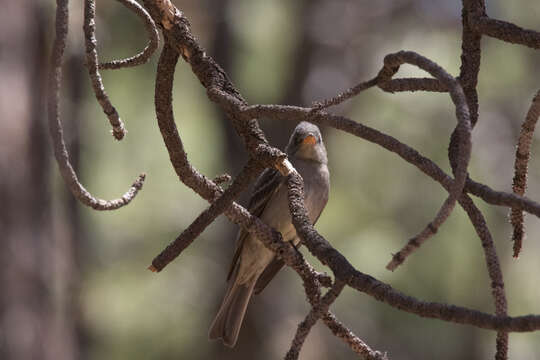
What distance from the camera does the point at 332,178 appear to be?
1127 cm

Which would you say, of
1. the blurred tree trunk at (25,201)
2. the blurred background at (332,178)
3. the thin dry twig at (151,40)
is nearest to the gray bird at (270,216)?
the blurred tree trunk at (25,201)

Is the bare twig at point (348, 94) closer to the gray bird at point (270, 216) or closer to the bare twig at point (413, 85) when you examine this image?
the bare twig at point (413, 85)

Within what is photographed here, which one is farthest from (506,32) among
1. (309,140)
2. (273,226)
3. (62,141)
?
(309,140)

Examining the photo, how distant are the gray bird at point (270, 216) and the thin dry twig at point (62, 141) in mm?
3037

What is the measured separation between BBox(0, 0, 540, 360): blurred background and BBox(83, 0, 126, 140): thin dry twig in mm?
7205

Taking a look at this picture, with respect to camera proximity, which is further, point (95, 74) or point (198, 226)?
point (95, 74)

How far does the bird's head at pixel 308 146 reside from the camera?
576 centimetres

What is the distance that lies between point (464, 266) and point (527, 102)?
248cm

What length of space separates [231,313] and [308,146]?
151 cm

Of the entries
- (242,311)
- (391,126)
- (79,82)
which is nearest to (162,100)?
(242,311)

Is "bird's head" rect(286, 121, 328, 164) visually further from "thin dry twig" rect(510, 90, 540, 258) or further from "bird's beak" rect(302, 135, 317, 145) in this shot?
"thin dry twig" rect(510, 90, 540, 258)

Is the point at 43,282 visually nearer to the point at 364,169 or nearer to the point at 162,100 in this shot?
the point at 162,100

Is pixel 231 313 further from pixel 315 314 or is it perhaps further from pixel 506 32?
pixel 315 314

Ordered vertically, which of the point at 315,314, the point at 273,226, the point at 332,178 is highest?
the point at 332,178
